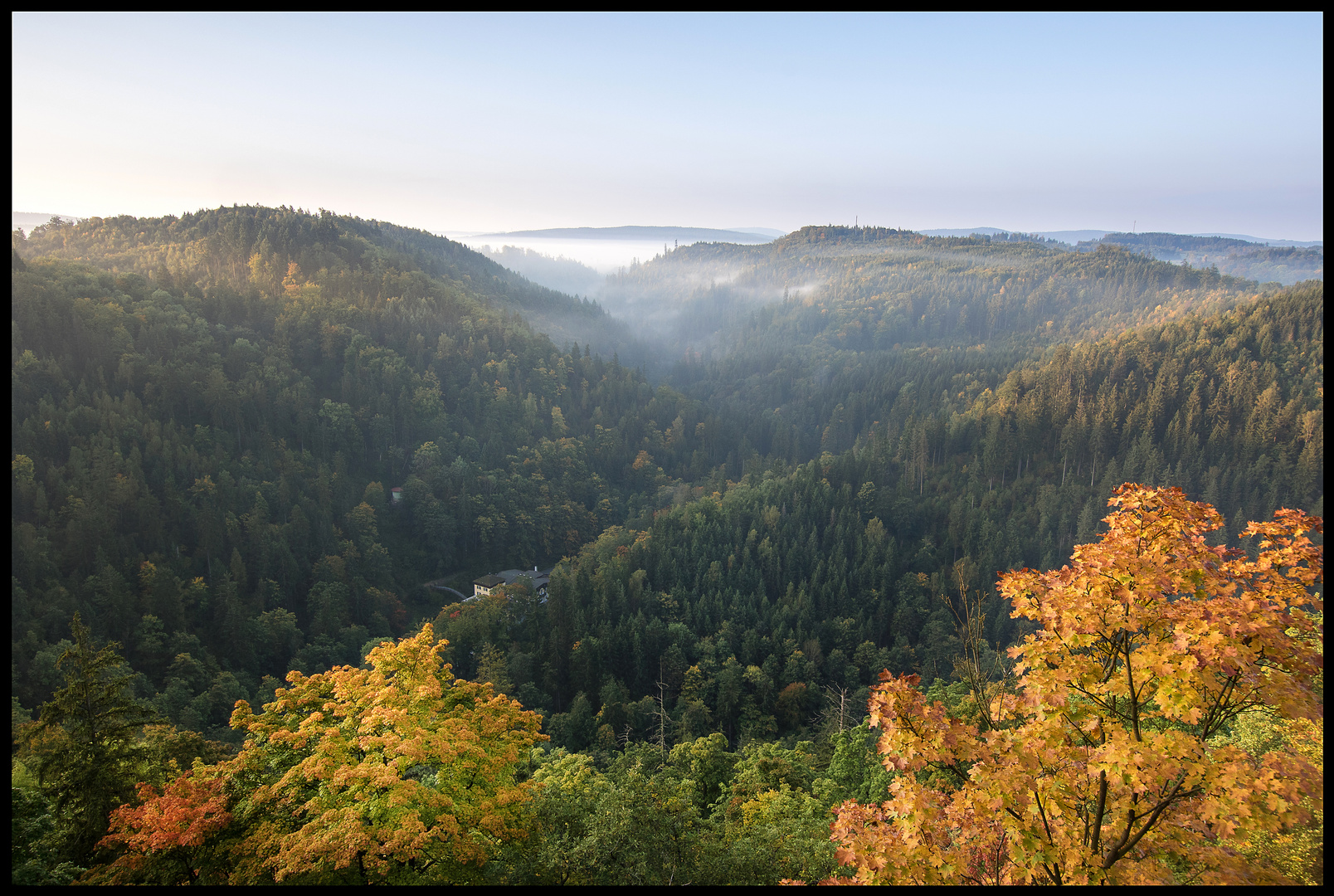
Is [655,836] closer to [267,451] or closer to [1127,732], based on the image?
[1127,732]

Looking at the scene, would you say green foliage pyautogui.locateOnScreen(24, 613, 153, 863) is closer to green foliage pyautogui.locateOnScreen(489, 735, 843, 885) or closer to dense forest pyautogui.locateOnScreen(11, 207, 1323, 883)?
dense forest pyautogui.locateOnScreen(11, 207, 1323, 883)

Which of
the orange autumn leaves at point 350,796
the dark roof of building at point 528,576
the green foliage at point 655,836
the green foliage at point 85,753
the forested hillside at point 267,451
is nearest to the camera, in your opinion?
the orange autumn leaves at point 350,796

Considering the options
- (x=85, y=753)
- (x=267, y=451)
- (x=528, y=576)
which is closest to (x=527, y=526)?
(x=528, y=576)

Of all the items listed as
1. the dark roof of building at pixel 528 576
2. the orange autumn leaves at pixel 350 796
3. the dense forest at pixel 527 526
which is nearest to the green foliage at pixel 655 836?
the dense forest at pixel 527 526

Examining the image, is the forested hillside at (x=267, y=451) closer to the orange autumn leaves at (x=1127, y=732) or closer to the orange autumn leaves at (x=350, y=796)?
the orange autumn leaves at (x=350, y=796)
